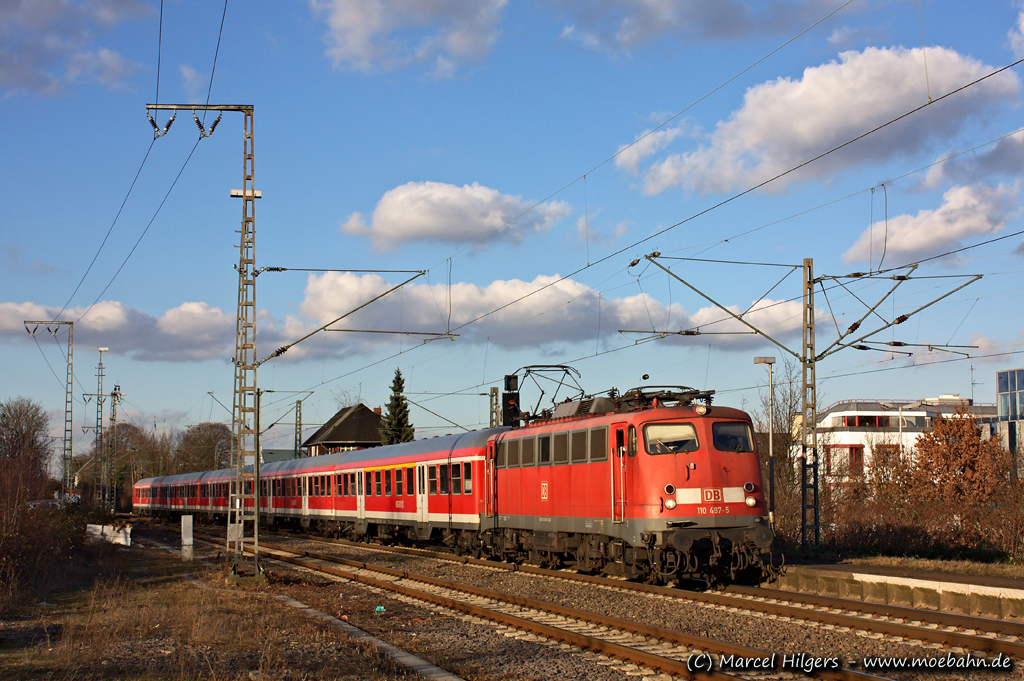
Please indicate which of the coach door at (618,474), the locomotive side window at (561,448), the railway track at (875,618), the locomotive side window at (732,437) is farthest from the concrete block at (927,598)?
the locomotive side window at (561,448)

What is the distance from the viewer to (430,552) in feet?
94.3

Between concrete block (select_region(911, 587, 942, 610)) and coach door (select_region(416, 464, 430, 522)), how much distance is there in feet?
55.1

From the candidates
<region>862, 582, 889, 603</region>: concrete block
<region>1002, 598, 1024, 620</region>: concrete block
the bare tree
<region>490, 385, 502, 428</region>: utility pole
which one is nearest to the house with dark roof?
the bare tree

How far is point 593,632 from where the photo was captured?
12.7 meters

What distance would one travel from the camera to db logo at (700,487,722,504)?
16453 millimetres

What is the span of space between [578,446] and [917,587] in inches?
283

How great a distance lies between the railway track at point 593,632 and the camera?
989cm

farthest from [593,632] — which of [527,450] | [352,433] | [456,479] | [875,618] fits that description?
[352,433]

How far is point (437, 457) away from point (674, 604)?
13764mm

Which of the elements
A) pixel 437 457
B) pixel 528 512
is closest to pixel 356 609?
pixel 528 512

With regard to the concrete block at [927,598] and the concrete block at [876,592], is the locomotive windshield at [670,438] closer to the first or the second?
the concrete block at [876,592]

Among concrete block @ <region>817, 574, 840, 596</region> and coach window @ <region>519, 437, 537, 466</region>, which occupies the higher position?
coach window @ <region>519, 437, 537, 466</region>

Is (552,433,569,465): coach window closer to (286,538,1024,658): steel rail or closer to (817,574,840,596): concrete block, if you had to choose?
(286,538,1024,658): steel rail

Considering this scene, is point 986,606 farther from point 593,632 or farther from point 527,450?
point 527,450
